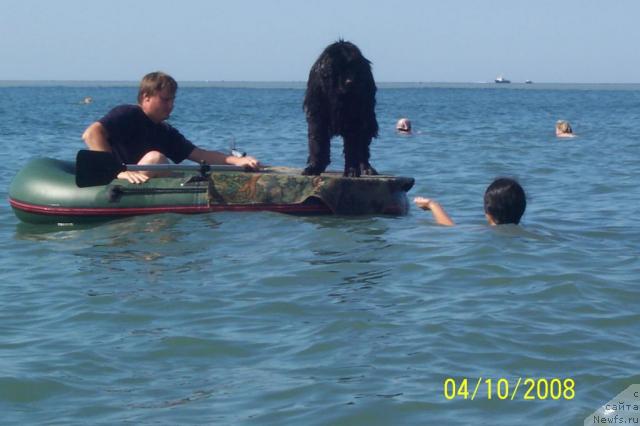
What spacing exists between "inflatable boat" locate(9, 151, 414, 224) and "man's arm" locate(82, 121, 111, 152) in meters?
0.34

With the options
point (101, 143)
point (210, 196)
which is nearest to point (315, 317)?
point (210, 196)

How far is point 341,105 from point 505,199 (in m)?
1.88

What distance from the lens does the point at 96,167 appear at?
9.27m

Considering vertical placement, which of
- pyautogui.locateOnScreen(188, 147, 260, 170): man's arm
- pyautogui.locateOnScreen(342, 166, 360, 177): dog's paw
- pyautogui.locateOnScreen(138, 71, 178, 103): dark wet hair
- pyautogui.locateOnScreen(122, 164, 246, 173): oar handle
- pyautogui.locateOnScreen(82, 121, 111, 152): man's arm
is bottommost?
pyautogui.locateOnScreen(342, 166, 360, 177): dog's paw

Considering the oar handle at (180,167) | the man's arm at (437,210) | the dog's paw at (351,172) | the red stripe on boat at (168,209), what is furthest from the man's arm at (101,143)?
the man's arm at (437,210)

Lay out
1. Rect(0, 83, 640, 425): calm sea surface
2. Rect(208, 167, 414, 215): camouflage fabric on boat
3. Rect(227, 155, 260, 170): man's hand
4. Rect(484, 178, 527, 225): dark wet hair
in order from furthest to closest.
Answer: Rect(227, 155, 260, 170): man's hand, Rect(208, 167, 414, 215): camouflage fabric on boat, Rect(484, 178, 527, 225): dark wet hair, Rect(0, 83, 640, 425): calm sea surface

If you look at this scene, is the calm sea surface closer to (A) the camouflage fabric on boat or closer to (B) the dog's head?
(A) the camouflage fabric on boat

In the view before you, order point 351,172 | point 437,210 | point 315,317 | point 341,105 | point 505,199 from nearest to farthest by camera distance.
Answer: point 315,317 → point 505,199 → point 437,210 → point 341,105 → point 351,172

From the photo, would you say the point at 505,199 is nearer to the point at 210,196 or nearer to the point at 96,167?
the point at 210,196

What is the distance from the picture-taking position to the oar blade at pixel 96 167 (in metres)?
9.23

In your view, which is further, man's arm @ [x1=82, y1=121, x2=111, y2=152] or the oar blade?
man's arm @ [x1=82, y1=121, x2=111, y2=152]

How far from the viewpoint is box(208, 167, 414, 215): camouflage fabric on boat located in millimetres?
9570

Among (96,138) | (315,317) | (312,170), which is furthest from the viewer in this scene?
(312,170)

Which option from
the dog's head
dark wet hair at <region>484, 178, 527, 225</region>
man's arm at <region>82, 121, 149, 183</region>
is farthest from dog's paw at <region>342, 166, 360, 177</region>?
man's arm at <region>82, 121, 149, 183</region>
